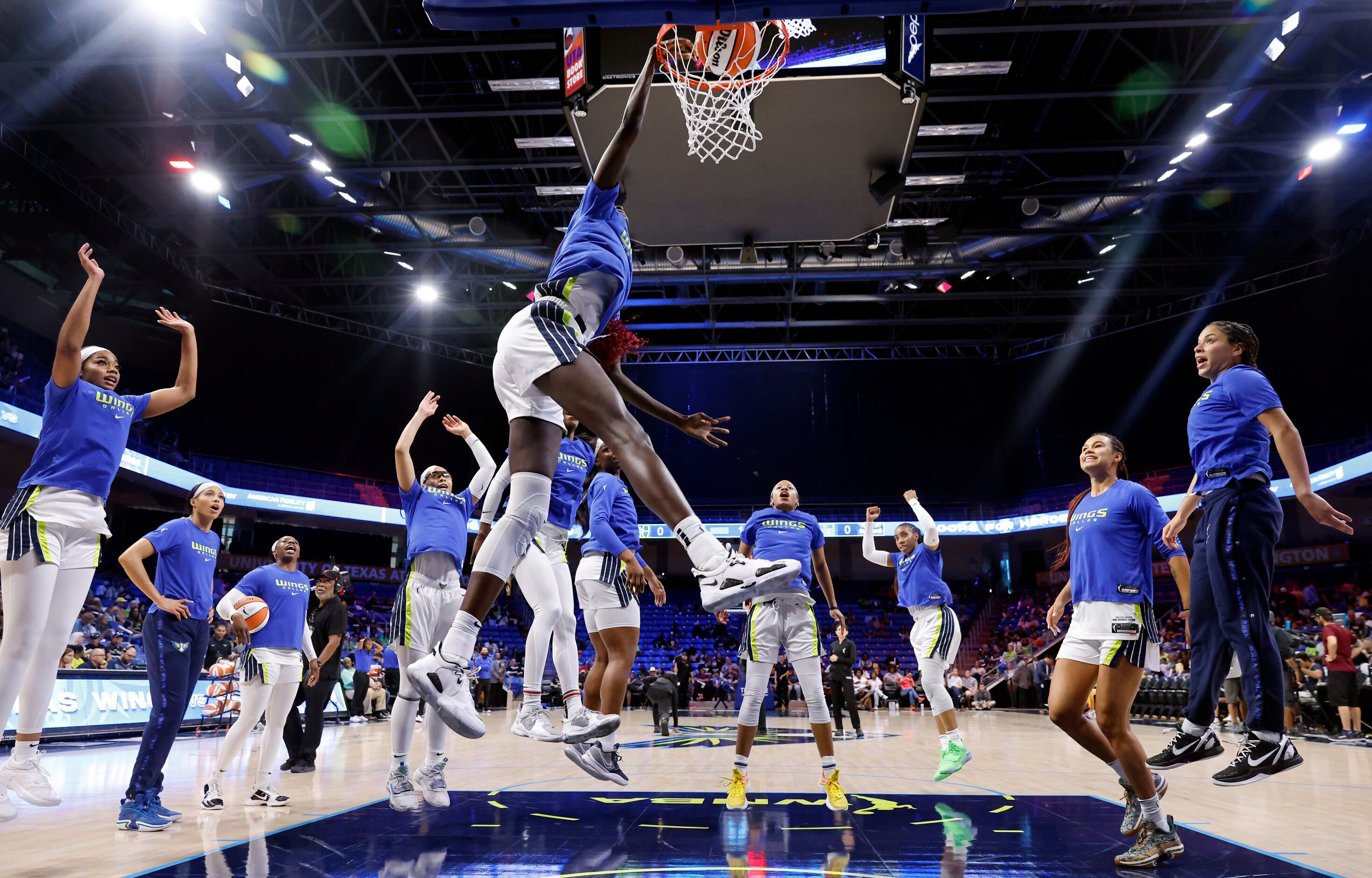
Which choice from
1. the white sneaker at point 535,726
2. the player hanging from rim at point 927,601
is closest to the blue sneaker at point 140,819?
the white sneaker at point 535,726

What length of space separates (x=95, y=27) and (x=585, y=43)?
10.2m

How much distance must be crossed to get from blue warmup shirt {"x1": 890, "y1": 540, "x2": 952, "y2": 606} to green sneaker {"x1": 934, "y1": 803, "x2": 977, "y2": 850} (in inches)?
108

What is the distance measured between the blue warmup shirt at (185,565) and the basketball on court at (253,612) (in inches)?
11.7

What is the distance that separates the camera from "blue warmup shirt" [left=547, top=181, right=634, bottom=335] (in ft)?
11.4

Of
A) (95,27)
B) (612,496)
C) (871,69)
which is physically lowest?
(612,496)

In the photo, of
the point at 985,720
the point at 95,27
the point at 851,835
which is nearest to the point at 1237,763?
the point at 851,835

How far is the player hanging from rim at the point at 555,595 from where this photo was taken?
356 cm

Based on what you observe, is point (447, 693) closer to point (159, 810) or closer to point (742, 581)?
point (742, 581)

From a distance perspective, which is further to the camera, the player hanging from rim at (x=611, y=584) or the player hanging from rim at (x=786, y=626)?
the player hanging from rim at (x=786, y=626)

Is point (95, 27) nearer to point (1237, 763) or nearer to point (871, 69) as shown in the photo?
point (871, 69)

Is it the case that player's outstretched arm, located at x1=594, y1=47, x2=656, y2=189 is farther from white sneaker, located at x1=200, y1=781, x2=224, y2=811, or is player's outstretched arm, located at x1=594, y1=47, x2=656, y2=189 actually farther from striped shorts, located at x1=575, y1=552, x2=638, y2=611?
white sneaker, located at x1=200, y1=781, x2=224, y2=811

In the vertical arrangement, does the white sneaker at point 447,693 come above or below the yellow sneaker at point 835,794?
above

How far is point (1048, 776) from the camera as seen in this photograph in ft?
23.7

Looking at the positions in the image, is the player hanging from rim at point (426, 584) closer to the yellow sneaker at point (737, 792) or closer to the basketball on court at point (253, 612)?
the basketball on court at point (253, 612)
